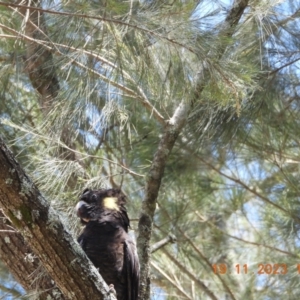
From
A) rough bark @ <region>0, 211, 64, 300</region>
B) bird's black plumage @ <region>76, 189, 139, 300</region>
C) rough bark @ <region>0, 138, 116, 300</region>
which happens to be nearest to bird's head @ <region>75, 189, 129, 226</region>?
bird's black plumage @ <region>76, 189, 139, 300</region>

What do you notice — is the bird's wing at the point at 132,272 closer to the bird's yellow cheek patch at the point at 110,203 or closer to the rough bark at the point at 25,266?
the bird's yellow cheek patch at the point at 110,203

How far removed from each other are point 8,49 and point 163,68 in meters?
0.65

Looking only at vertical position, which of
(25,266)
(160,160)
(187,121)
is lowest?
(25,266)

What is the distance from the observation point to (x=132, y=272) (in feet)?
7.14

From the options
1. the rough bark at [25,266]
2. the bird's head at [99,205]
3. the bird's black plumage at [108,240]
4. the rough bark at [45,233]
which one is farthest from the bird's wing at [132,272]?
the rough bark at [45,233]

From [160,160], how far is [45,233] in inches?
31.5

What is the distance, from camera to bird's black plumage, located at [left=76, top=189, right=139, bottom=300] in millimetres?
2207

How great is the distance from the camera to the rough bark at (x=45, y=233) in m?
1.52

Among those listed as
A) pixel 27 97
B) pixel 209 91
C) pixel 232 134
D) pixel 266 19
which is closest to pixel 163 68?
pixel 209 91

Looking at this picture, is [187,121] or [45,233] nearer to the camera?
[45,233]

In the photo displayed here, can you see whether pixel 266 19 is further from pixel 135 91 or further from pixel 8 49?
pixel 8 49

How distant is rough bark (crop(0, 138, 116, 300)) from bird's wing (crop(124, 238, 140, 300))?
0.45 metres

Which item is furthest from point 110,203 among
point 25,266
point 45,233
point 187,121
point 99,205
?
point 45,233

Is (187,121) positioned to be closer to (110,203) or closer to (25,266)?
(110,203)
